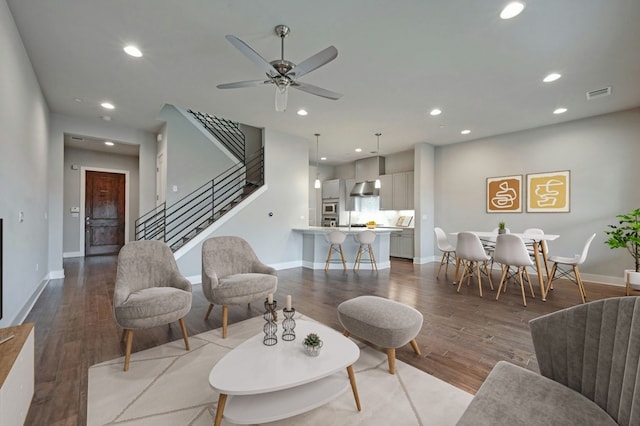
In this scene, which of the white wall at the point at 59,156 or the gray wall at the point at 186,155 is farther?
the gray wall at the point at 186,155

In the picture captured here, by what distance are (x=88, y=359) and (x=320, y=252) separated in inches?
170

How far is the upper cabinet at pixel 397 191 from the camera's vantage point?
7641mm

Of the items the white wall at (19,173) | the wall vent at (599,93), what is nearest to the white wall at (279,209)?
the white wall at (19,173)

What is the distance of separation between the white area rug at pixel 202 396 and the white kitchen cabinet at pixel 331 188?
23.7 feet

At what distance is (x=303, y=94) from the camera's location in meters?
4.18

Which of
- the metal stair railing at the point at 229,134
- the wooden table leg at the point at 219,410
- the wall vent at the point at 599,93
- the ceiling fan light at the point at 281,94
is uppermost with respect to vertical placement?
the metal stair railing at the point at 229,134

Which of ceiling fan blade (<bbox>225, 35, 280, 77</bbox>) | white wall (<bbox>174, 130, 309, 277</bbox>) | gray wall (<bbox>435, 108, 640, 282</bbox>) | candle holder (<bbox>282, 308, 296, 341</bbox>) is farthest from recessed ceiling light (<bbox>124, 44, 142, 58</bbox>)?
gray wall (<bbox>435, 108, 640, 282</bbox>)

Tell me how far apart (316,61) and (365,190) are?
6591 millimetres

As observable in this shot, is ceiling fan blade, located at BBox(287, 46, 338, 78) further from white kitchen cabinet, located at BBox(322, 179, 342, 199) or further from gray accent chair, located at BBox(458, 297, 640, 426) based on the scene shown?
white kitchen cabinet, located at BBox(322, 179, 342, 199)

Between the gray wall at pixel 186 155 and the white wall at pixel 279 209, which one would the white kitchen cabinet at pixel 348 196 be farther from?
the gray wall at pixel 186 155

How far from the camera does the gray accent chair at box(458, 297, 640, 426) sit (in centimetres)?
105

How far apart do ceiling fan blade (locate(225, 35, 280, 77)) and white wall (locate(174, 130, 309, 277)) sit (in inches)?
135

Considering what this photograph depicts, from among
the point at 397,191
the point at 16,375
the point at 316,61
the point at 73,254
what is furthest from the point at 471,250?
the point at 73,254

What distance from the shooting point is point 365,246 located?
6215 millimetres
